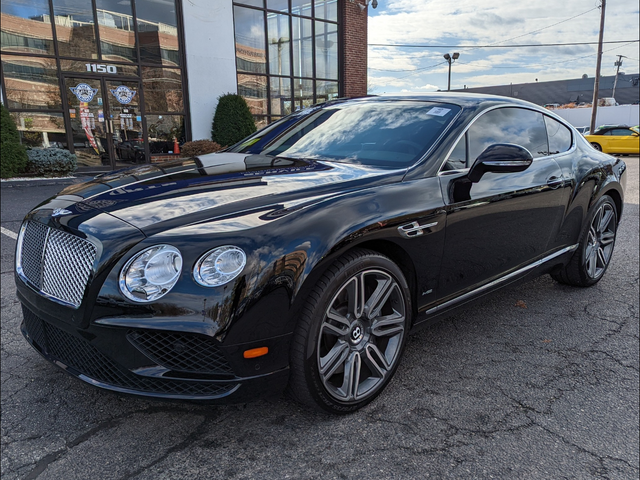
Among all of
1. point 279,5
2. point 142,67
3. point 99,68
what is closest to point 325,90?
point 279,5

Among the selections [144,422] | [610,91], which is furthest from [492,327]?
[610,91]

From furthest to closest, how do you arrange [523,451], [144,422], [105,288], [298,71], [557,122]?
[298,71] < [557,122] < [144,422] < [523,451] < [105,288]

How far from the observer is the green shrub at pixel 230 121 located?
14.3m

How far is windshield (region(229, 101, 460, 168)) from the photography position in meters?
2.98

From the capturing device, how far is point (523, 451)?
221 cm

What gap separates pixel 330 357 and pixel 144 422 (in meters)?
0.95

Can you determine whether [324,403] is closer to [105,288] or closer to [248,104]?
[105,288]

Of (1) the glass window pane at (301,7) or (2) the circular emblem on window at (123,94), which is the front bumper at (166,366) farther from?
(1) the glass window pane at (301,7)

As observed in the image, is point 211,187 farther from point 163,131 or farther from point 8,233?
point 163,131

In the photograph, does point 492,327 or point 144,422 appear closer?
point 144,422

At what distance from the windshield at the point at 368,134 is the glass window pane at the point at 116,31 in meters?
11.8

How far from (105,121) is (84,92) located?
2.85ft

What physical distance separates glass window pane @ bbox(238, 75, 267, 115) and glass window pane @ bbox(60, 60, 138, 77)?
127 inches

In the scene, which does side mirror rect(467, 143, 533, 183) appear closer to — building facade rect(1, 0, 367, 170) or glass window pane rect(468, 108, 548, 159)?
glass window pane rect(468, 108, 548, 159)
